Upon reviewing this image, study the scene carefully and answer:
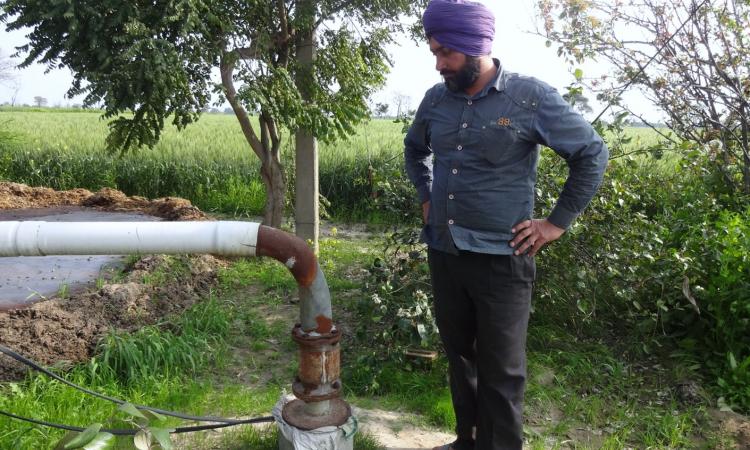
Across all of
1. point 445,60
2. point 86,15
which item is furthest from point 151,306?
point 445,60

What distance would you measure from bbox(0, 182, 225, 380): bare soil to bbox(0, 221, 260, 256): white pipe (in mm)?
1735

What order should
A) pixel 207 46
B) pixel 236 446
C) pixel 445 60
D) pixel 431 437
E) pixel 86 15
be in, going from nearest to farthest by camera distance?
pixel 445 60, pixel 236 446, pixel 431 437, pixel 86 15, pixel 207 46

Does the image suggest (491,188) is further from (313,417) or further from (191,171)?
(191,171)

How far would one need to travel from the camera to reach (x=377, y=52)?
574 centimetres

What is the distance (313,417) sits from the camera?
6.92 ft

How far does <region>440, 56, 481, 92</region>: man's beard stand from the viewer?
2.15m

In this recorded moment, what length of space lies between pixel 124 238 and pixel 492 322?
1303mm

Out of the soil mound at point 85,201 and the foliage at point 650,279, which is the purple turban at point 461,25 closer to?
the foliage at point 650,279

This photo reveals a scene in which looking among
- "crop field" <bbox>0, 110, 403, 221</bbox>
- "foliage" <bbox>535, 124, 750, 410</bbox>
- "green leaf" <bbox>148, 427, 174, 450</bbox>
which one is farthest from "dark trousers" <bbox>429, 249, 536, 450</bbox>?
"crop field" <bbox>0, 110, 403, 221</bbox>

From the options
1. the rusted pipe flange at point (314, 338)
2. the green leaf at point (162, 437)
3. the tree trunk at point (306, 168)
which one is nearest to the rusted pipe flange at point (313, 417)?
the rusted pipe flange at point (314, 338)

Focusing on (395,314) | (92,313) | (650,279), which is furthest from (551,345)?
(92,313)

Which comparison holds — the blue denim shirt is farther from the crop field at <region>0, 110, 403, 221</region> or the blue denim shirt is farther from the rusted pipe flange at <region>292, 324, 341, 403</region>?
the crop field at <region>0, 110, 403, 221</region>

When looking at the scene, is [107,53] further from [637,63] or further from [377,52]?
[637,63]

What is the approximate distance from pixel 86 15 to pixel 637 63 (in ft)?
13.0
